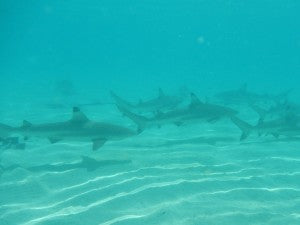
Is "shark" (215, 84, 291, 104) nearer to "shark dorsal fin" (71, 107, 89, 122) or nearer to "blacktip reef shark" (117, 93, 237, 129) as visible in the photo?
"blacktip reef shark" (117, 93, 237, 129)

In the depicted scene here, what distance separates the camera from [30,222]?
6.17 m

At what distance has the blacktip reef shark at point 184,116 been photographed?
10.1m

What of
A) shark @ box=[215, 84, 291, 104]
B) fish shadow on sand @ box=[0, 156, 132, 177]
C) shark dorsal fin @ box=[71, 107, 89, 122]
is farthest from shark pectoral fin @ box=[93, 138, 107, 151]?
shark @ box=[215, 84, 291, 104]

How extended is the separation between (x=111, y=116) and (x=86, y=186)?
347 inches

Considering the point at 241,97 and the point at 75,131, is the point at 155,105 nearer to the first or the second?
the point at 241,97

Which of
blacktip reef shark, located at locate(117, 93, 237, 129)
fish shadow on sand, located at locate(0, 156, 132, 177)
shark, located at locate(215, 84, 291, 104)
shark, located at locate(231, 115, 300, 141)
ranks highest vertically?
shark, located at locate(215, 84, 291, 104)

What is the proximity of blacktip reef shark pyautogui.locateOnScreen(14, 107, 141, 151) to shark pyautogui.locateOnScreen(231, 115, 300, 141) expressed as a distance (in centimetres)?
358

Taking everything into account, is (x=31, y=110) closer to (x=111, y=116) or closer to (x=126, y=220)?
(x=111, y=116)

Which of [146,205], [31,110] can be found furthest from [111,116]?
[146,205]

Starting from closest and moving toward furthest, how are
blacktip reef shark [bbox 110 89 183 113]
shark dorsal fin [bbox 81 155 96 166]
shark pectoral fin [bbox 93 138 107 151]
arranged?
shark pectoral fin [bbox 93 138 107 151] < shark dorsal fin [bbox 81 155 96 166] < blacktip reef shark [bbox 110 89 183 113]

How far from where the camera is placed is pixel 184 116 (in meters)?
10.2

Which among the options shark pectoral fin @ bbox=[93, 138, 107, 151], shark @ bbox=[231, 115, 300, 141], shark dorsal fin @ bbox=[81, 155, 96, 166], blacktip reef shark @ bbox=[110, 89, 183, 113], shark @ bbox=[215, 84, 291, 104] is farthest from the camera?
shark @ bbox=[215, 84, 291, 104]

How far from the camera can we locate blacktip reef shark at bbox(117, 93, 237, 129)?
10.1m

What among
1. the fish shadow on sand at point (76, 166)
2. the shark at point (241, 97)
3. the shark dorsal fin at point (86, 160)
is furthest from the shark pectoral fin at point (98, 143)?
the shark at point (241, 97)
